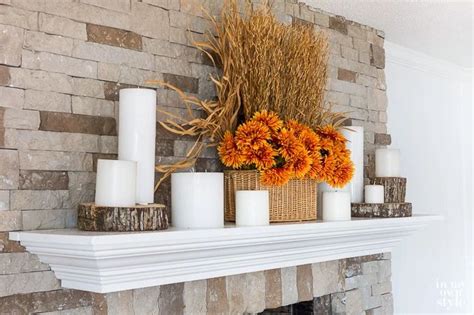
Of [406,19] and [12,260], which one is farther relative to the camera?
[406,19]

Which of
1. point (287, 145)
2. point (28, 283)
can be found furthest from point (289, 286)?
point (28, 283)

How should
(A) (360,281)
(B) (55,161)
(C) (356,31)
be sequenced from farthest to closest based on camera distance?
(C) (356,31) → (A) (360,281) → (B) (55,161)

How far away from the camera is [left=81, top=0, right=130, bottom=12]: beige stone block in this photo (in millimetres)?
1590

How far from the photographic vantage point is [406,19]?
2455 millimetres

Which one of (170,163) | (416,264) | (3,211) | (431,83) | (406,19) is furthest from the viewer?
(431,83)

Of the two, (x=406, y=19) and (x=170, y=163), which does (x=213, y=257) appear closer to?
(x=170, y=163)

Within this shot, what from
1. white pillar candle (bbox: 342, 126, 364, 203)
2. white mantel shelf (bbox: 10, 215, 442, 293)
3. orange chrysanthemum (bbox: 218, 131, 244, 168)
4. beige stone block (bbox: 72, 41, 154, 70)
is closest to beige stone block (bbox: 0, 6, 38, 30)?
beige stone block (bbox: 72, 41, 154, 70)

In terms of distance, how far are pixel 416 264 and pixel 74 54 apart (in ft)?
6.69

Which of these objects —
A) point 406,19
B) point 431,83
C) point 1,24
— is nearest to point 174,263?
point 1,24

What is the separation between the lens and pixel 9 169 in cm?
141

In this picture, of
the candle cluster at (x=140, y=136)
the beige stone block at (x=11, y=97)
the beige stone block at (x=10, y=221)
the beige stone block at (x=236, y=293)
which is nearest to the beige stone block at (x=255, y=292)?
the beige stone block at (x=236, y=293)

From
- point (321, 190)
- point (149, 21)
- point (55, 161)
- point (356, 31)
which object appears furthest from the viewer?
point (356, 31)

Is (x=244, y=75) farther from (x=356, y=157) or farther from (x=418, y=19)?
(x=418, y=19)

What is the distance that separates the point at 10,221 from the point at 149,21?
2.08 feet
